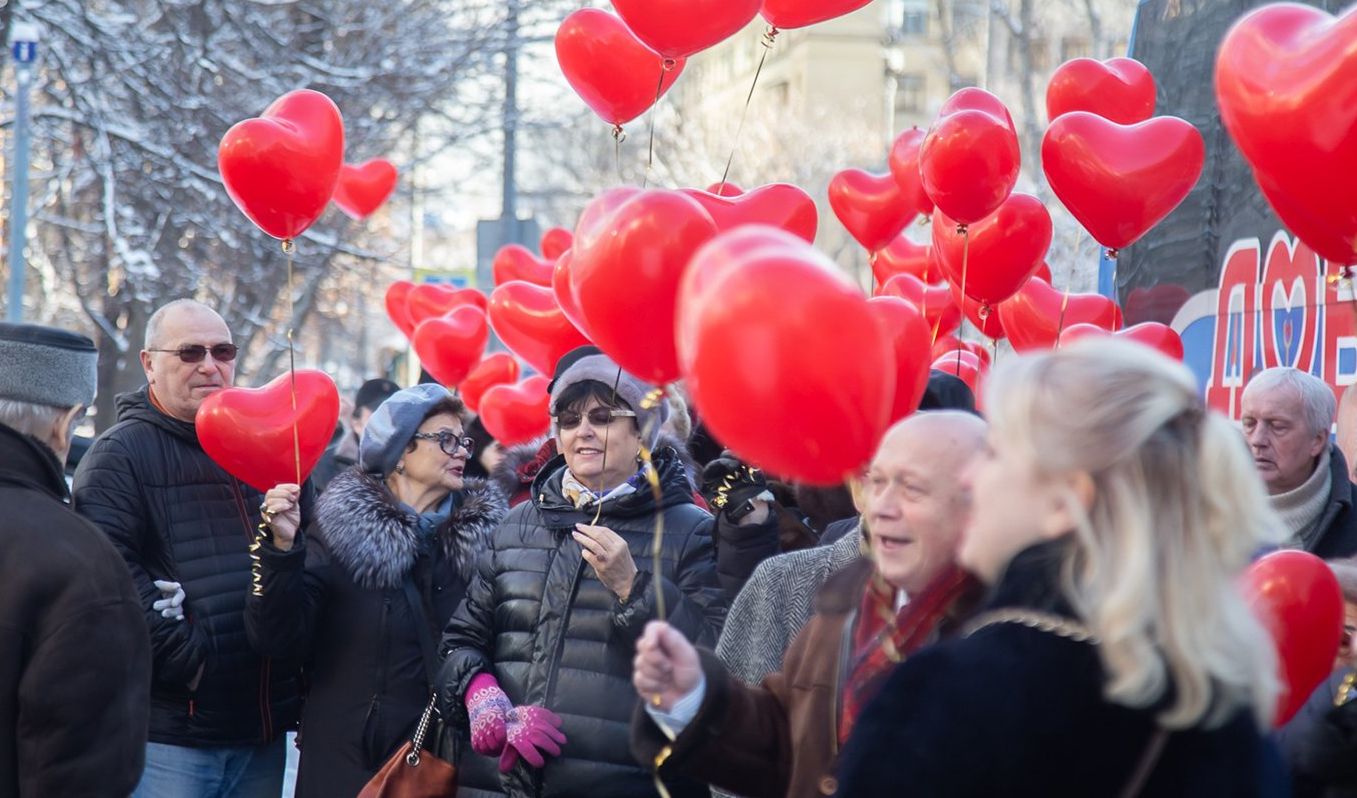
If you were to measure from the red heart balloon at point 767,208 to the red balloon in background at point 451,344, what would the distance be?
185 inches

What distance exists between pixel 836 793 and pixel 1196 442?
0.75 metres

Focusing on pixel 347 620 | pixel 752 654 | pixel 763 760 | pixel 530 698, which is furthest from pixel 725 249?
pixel 347 620

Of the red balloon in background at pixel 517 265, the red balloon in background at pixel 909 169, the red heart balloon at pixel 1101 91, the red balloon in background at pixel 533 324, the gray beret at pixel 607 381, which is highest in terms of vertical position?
the red heart balloon at pixel 1101 91

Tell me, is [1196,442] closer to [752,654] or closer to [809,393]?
[809,393]

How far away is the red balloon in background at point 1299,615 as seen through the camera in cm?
347

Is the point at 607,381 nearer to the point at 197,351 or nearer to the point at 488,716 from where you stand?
the point at 488,716

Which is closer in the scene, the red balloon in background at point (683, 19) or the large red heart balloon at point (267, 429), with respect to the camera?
the red balloon in background at point (683, 19)

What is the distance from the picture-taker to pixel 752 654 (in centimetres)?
385

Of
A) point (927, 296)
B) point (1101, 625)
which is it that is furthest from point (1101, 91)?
point (1101, 625)

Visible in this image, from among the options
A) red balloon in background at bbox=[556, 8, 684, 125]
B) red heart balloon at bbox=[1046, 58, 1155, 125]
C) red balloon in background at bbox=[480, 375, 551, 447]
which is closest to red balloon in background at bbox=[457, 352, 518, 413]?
red balloon in background at bbox=[480, 375, 551, 447]

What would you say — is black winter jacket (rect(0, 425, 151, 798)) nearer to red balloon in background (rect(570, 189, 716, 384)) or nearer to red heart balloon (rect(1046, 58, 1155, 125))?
red balloon in background (rect(570, 189, 716, 384))

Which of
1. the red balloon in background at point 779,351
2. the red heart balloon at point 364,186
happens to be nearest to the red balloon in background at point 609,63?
the red balloon in background at point 779,351

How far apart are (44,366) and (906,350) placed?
→ 90.3 inches

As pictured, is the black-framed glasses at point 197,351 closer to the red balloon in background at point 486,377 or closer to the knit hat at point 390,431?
the knit hat at point 390,431
